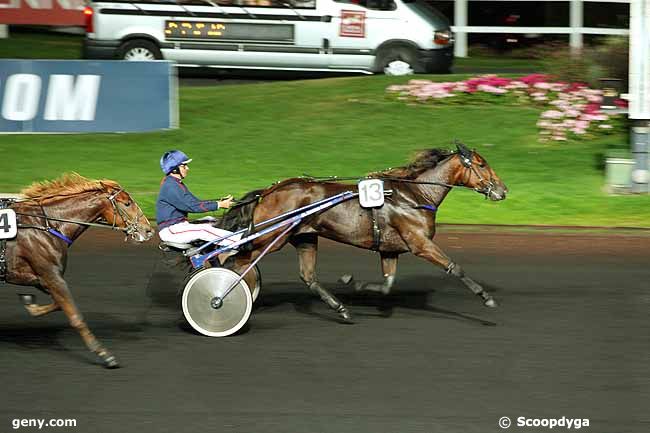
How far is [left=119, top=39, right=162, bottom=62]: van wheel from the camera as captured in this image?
833 inches

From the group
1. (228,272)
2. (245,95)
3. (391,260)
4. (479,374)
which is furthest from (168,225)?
(245,95)

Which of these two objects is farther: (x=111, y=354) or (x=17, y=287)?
(x=17, y=287)

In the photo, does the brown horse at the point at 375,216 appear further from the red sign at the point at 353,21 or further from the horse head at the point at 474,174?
the red sign at the point at 353,21

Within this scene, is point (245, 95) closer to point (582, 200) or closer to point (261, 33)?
point (261, 33)

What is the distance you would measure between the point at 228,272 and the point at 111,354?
1.11 metres

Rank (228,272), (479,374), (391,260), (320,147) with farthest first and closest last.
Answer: (320,147), (391,260), (228,272), (479,374)

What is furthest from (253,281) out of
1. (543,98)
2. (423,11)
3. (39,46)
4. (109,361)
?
(39,46)

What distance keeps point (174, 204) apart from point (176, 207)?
0.03 m

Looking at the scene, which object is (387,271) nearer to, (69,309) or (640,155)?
(69,309)

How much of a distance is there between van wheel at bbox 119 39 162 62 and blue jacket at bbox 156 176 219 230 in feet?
41.4

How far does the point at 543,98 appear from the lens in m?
18.2

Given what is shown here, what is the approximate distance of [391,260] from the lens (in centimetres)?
976

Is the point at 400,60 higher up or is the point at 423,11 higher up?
the point at 423,11

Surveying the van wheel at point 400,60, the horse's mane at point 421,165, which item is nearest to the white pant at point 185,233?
the horse's mane at point 421,165
